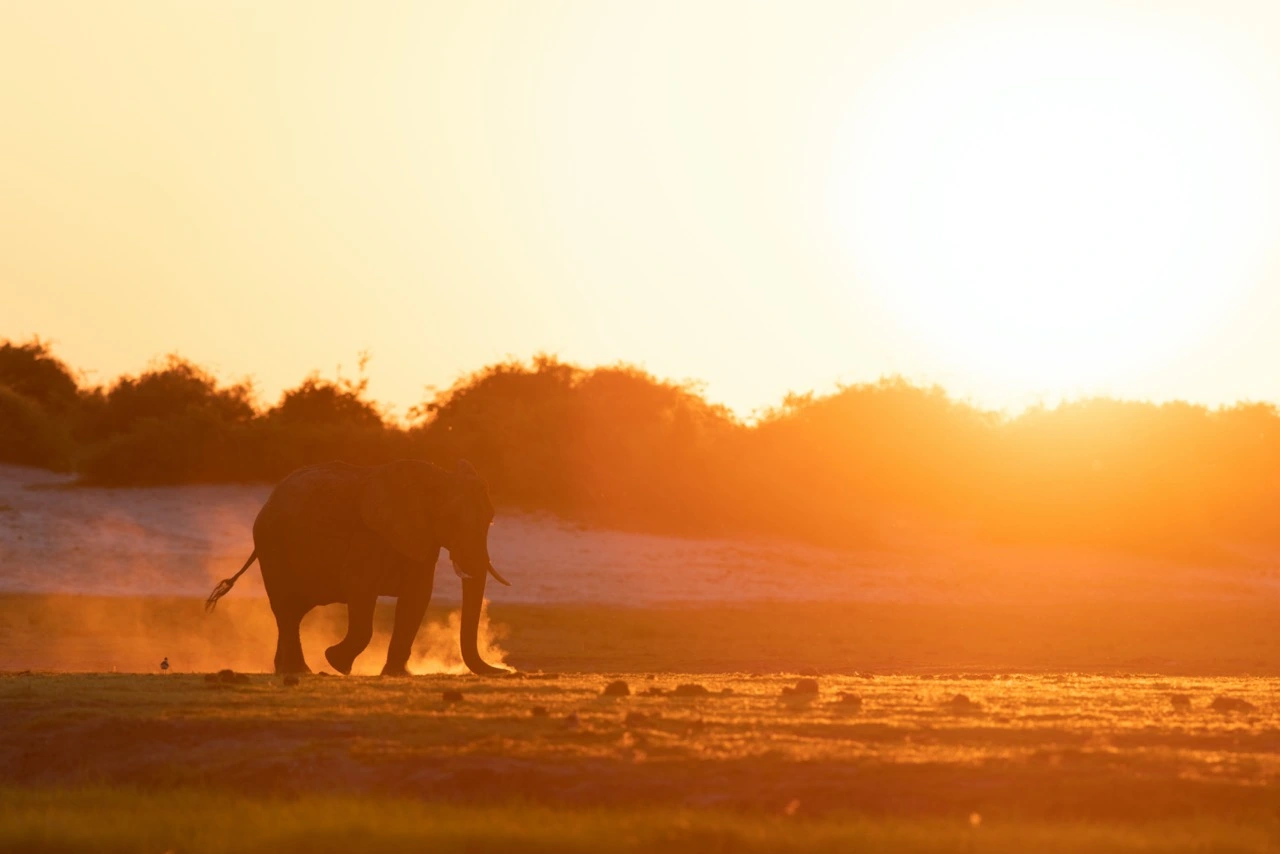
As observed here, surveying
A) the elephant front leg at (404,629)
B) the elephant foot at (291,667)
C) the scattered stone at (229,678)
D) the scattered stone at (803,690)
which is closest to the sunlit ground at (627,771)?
the scattered stone at (803,690)

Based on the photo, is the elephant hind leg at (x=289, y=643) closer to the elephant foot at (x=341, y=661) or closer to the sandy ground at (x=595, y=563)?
the elephant foot at (x=341, y=661)

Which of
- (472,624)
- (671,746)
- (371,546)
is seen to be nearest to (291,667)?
(371,546)

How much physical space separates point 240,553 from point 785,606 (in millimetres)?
11775

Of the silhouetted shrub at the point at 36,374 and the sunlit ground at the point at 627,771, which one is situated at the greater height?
the silhouetted shrub at the point at 36,374

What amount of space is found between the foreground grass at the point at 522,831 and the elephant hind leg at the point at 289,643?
408 inches

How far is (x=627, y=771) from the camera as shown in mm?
13336

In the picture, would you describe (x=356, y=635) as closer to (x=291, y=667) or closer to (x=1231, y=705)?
(x=291, y=667)

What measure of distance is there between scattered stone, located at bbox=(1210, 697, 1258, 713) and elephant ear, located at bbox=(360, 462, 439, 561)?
9.28 meters

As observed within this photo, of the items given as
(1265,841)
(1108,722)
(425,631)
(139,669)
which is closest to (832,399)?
(425,631)

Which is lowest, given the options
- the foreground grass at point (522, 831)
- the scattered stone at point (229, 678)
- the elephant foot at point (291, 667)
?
the foreground grass at point (522, 831)

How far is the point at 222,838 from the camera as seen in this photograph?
12.5 m

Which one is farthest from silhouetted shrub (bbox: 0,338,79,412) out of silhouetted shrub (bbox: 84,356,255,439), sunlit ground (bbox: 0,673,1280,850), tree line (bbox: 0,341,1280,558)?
sunlit ground (bbox: 0,673,1280,850)

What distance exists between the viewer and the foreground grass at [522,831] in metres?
11.6

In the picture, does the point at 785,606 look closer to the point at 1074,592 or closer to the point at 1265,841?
the point at 1074,592
